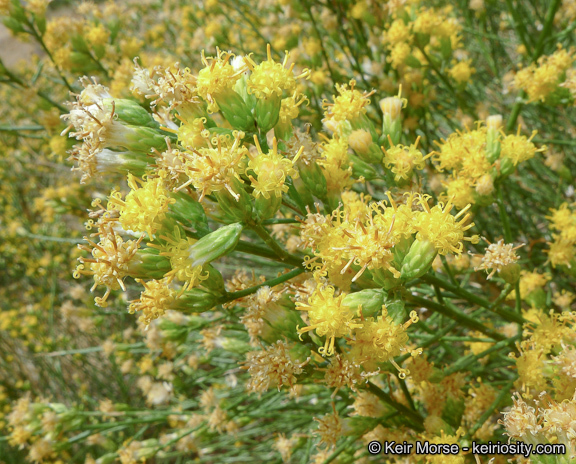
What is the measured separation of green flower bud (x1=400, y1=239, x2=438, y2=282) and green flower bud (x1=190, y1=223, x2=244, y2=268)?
0.41 metres

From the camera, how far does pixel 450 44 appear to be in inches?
89.7

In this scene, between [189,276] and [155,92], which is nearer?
[189,276]

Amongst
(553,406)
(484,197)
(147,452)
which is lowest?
(147,452)

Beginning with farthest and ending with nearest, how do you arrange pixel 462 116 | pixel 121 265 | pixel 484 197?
pixel 462 116 → pixel 484 197 → pixel 121 265

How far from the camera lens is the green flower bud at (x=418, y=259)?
3.24 ft

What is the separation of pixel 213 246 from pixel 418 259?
48 centimetres

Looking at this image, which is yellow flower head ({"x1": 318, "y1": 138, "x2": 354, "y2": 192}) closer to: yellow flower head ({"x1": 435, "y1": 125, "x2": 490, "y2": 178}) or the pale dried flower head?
yellow flower head ({"x1": 435, "y1": 125, "x2": 490, "y2": 178})

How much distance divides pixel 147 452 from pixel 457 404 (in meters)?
1.66

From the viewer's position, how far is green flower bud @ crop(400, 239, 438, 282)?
38.9 inches

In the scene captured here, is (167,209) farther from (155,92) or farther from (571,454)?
(571,454)

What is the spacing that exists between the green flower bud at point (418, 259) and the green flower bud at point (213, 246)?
0.41m

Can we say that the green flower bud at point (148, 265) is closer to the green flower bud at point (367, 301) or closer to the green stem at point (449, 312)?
the green flower bud at point (367, 301)

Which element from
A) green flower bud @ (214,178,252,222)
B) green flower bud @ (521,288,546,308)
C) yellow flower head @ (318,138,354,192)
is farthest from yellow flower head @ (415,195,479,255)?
green flower bud @ (521,288,546,308)

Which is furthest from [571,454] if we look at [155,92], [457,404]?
[155,92]
